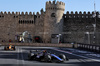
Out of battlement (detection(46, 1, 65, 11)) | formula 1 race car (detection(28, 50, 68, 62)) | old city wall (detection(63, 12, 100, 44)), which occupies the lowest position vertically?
formula 1 race car (detection(28, 50, 68, 62))

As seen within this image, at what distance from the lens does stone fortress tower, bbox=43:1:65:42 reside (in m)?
52.6

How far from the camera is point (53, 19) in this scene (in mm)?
52719

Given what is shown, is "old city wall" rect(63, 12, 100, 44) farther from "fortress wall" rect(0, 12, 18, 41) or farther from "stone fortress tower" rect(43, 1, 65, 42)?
"fortress wall" rect(0, 12, 18, 41)

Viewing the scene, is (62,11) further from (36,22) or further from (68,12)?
(36,22)

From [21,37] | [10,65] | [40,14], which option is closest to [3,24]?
[21,37]

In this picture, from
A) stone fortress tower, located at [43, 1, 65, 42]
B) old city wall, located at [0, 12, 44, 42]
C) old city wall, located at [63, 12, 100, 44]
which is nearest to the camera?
stone fortress tower, located at [43, 1, 65, 42]

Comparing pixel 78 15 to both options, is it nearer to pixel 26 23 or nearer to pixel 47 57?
pixel 26 23

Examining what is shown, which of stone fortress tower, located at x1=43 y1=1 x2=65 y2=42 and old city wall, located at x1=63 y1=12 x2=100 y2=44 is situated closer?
stone fortress tower, located at x1=43 y1=1 x2=65 y2=42

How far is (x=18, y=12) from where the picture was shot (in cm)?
5556

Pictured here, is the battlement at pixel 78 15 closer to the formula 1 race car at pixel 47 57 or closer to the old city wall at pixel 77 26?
the old city wall at pixel 77 26

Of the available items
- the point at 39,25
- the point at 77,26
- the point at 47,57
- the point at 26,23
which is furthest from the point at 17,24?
the point at 47,57

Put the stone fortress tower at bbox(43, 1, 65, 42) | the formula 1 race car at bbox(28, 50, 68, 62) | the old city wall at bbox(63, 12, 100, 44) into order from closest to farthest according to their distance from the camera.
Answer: the formula 1 race car at bbox(28, 50, 68, 62)
the stone fortress tower at bbox(43, 1, 65, 42)
the old city wall at bbox(63, 12, 100, 44)

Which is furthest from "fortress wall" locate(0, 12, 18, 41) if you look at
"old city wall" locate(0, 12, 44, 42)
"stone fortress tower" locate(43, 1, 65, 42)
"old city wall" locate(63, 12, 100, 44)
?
"old city wall" locate(63, 12, 100, 44)

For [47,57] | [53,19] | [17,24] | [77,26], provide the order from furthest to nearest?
[17,24] < [77,26] < [53,19] < [47,57]
